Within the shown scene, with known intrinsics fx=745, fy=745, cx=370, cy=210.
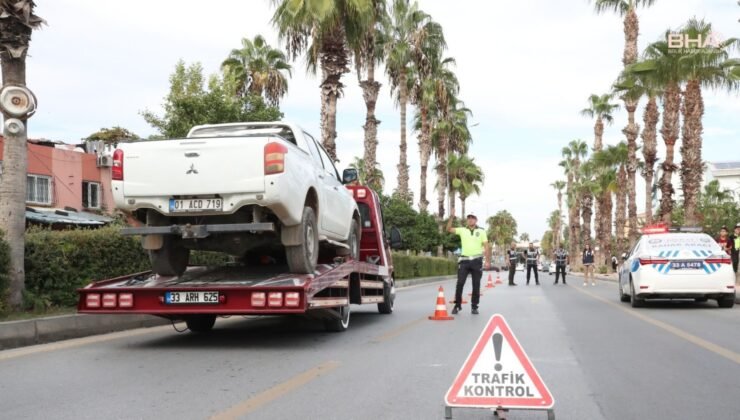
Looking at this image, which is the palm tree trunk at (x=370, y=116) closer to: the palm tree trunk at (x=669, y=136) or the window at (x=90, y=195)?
the palm tree trunk at (x=669, y=136)

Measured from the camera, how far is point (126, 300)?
29.0 feet

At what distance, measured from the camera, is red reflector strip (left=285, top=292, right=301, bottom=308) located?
8.42 metres

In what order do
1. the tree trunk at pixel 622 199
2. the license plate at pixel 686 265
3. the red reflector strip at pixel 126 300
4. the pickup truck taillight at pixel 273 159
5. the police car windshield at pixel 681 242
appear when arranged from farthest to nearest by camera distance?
the tree trunk at pixel 622 199, the police car windshield at pixel 681 242, the license plate at pixel 686 265, the red reflector strip at pixel 126 300, the pickup truck taillight at pixel 273 159

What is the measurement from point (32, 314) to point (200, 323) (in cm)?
225

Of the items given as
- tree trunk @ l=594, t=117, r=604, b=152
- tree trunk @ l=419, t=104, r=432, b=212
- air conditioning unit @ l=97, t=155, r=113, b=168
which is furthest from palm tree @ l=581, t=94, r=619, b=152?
air conditioning unit @ l=97, t=155, r=113, b=168

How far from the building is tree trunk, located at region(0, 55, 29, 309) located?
17181mm

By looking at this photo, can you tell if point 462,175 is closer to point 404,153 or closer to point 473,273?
point 404,153

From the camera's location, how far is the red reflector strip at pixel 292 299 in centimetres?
842

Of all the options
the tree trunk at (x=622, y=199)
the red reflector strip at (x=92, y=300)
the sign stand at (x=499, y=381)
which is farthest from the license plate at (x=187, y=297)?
the tree trunk at (x=622, y=199)

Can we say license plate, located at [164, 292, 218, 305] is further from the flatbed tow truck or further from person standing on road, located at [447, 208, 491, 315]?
person standing on road, located at [447, 208, 491, 315]

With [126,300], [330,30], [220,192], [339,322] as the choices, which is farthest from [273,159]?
[330,30]

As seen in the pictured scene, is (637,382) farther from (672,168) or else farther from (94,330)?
(672,168)

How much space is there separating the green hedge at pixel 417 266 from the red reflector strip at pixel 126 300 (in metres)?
21.8

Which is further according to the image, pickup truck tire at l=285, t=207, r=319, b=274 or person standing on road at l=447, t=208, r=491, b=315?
person standing on road at l=447, t=208, r=491, b=315
